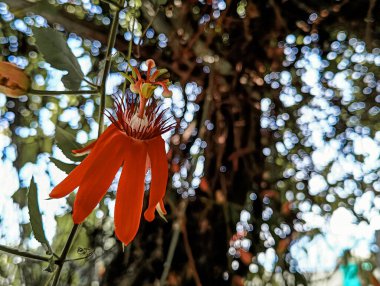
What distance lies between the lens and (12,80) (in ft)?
0.83

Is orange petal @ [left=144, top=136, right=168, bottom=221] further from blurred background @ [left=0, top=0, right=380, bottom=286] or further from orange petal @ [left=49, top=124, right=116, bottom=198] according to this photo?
blurred background @ [left=0, top=0, right=380, bottom=286]

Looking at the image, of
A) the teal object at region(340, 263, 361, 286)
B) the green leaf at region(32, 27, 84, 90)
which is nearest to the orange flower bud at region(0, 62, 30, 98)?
the green leaf at region(32, 27, 84, 90)

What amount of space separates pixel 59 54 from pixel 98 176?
92 millimetres

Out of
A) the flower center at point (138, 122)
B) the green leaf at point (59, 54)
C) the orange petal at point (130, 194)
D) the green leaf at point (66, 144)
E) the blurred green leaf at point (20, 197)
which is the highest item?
the green leaf at point (59, 54)

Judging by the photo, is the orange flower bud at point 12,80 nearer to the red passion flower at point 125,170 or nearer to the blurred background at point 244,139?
the red passion flower at point 125,170

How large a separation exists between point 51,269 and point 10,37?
60 centimetres

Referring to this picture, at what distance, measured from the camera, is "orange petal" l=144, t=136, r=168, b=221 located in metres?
0.24

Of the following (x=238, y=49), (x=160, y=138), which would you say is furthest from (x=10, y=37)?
(x=160, y=138)

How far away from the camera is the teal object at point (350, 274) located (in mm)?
893

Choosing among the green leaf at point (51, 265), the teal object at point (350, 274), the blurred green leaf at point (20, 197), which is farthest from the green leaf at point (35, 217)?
the teal object at point (350, 274)

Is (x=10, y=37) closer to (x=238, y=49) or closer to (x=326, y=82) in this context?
(x=238, y=49)

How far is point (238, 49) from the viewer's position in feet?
2.81

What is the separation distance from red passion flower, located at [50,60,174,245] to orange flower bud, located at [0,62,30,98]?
41mm

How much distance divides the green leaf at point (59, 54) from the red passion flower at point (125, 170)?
0.12 ft
